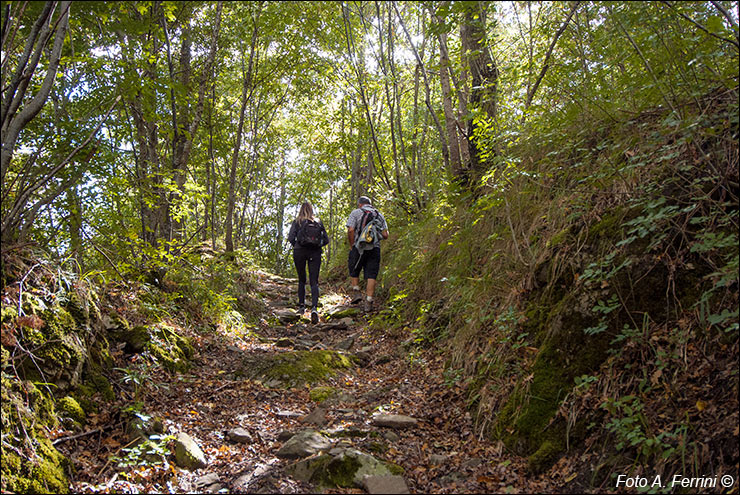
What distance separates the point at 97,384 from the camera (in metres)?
3.53

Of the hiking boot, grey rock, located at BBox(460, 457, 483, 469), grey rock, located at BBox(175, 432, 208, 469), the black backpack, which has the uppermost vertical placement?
the black backpack

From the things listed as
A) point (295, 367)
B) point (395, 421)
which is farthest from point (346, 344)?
point (395, 421)

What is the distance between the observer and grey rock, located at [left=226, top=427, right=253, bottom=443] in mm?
3604

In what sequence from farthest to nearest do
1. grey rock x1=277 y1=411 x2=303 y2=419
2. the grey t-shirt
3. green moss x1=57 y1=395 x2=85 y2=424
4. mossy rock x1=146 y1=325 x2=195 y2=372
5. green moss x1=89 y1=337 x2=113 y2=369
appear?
1. the grey t-shirt
2. mossy rock x1=146 y1=325 x2=195 y2=372
3. grey rock x1=277 y1=411 x2=303 y2=419
4. green moss x1=89 y1=337 x2=113 y2=369
5. green moss x1=57 y1=395 x2=85 y2=424

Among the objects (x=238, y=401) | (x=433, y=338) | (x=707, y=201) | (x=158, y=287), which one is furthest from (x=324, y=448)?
(x=158, y=287)

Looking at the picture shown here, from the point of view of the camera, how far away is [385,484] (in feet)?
9.04

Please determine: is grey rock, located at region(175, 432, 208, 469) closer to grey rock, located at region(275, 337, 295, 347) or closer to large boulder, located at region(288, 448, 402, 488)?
large boulder, located at region(288, 448, 402, 488)

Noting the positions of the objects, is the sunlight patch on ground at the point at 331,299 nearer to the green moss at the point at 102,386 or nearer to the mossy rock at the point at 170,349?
the mossy rock at the point at 170,349

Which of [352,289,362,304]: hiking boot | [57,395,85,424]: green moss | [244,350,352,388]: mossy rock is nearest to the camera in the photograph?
[57,395,85,424]: green moss

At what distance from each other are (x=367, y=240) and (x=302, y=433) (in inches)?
216

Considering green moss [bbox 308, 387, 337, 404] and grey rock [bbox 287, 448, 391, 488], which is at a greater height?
green moss [bbox 308, 387, 337, 404]

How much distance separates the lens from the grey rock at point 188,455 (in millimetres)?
3098

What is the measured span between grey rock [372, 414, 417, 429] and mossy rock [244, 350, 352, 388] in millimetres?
1359

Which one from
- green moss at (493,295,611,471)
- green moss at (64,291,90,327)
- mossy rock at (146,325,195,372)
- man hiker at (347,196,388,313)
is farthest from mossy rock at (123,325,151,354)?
man hiker at (347,196,388,313)
